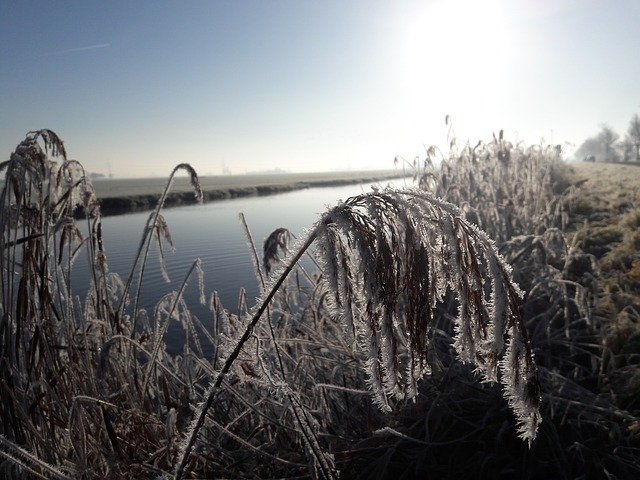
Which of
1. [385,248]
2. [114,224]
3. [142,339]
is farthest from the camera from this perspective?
[114,224]

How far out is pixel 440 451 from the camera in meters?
2.25

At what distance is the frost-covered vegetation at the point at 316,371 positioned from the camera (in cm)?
86

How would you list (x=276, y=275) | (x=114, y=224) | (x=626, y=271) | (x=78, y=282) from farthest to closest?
1. (x=114, y=224)
2. (x=78, y=282)
3. (x=626, y=271)
4. (x=276, y=275)

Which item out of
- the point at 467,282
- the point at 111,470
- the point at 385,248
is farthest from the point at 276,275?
the point at 111,470

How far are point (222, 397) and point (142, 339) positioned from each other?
0.66 metres

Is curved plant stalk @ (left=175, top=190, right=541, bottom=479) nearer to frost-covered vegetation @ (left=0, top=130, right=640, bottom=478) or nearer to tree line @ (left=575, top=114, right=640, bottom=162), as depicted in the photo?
frost-covered vegetation @ (left=0, top=130, right=640, bottom=478)

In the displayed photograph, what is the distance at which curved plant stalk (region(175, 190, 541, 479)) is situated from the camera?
2.72 feet

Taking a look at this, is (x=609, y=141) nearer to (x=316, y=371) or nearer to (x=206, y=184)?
(x=206, y=184)

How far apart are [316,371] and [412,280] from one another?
6.11ft

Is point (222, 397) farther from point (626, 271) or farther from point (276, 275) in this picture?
point (626, 271)

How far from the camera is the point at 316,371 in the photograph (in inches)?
102

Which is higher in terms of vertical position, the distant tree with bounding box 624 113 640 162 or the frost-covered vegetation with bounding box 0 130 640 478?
the distant tree with bounding box 624 113 640 162

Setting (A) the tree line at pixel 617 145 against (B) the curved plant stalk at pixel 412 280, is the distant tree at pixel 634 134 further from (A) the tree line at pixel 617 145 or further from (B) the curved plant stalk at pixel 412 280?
(B) the curved plant stalk at pixel 412 280

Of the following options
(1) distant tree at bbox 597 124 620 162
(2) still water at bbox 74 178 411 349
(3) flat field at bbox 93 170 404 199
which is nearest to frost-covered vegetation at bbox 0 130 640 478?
(3) flat field at bbox 93 170 404 199
